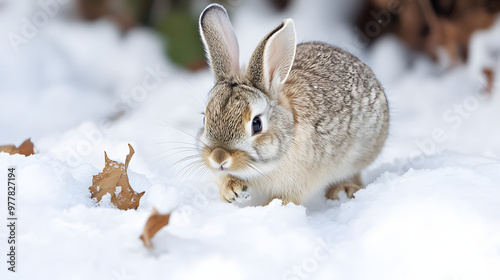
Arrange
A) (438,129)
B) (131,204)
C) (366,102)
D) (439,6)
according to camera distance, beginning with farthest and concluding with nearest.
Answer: (439,6) → (438,129) → (366,102) → (131,204)

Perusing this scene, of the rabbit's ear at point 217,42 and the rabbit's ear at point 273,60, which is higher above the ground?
the rabbit's ear at point 217,42

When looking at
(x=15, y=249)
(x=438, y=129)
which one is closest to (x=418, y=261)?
(x=15, y=249)

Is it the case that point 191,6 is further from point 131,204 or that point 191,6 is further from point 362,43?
Answer: point 131,204

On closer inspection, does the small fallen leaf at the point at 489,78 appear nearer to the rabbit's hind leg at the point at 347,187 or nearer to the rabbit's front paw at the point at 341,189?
the rabbit's hind leg at the point at 347,187

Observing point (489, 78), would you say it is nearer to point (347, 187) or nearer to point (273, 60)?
point (347, 187)
